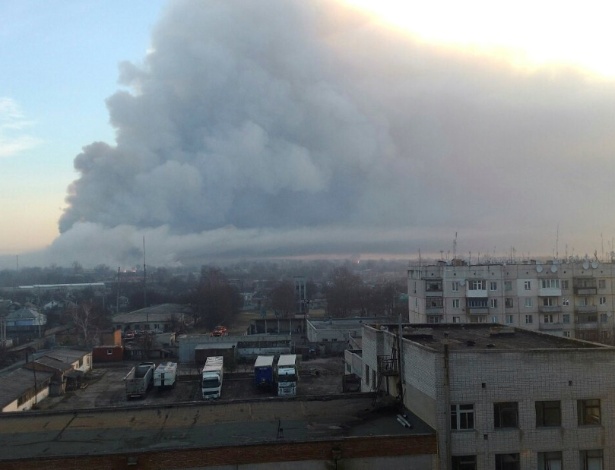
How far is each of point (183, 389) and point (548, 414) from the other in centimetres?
2179

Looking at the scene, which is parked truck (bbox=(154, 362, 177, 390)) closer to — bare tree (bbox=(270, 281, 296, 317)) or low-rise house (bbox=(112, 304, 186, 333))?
low-rise house (bbox=(112, 304, 186, 333))

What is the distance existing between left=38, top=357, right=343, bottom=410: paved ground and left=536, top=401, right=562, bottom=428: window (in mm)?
14710

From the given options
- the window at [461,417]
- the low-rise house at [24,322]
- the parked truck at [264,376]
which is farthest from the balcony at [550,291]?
the low-rise house at [24,322]

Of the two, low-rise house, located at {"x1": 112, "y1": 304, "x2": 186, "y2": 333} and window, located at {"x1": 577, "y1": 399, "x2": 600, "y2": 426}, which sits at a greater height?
window, located at {"x1": 577, "y1": 399, "x2": 600, "y2": 426}

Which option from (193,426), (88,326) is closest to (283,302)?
(88,326)

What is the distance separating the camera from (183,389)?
95.1 ft

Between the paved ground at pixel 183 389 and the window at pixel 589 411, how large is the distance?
15.0 metres

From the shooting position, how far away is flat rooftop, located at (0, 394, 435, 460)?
36.5 ft

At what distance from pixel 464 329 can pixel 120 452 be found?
39.6 feet

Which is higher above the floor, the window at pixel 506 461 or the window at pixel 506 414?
the window at pixel 506 414

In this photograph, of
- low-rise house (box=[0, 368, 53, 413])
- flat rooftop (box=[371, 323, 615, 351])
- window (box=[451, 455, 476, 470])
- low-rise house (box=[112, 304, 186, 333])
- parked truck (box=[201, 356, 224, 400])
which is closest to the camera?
window (box=[451, 455, 476, 470])

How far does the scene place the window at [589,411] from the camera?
11.6 m

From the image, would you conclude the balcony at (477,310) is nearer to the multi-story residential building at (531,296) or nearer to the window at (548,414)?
the multi-story residential building at (531,296)

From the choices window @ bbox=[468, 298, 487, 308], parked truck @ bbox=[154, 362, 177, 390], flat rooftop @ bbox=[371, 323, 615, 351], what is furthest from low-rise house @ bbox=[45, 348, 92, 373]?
window @ bbox=[468, 298, 487, 308]
